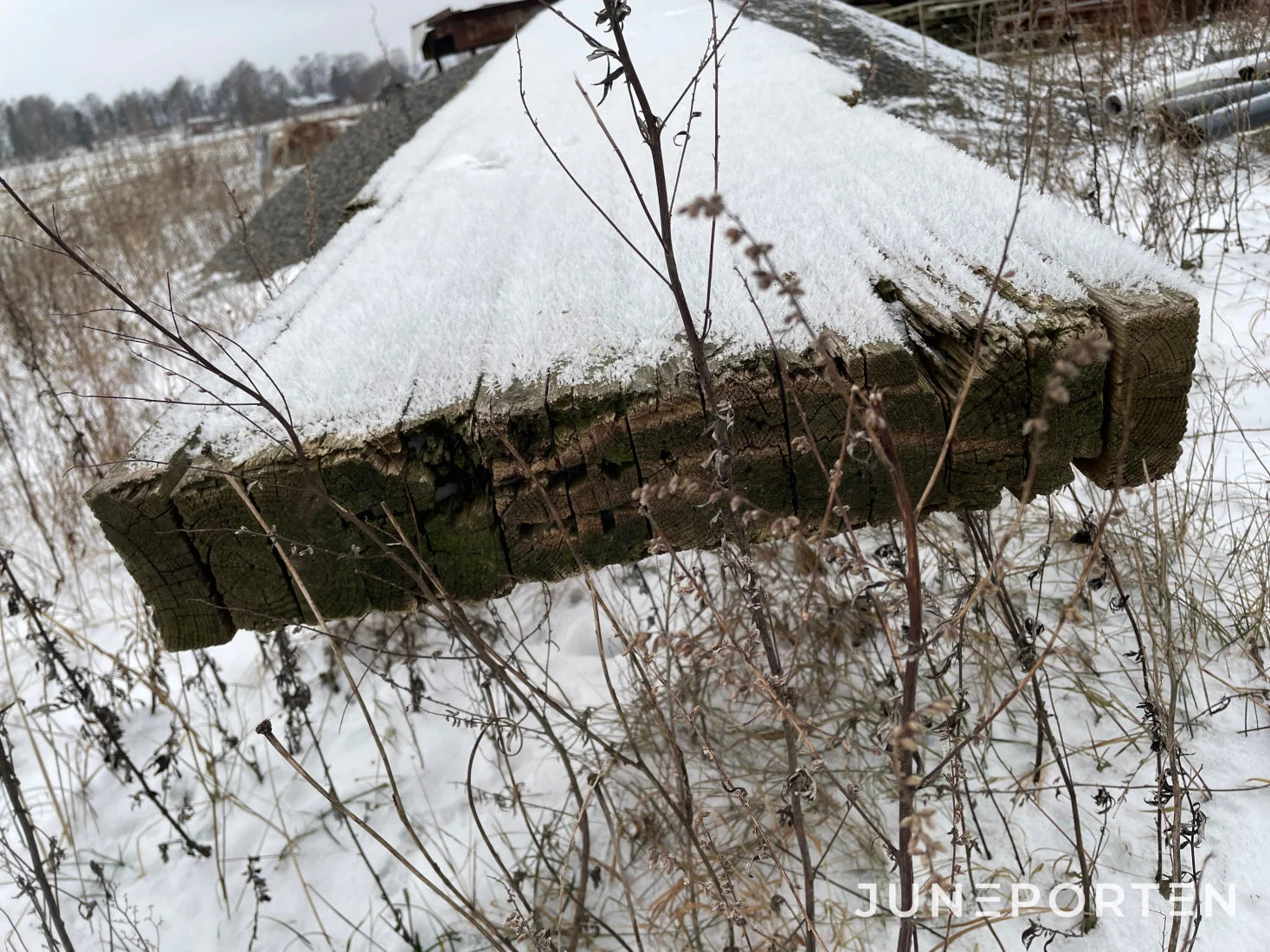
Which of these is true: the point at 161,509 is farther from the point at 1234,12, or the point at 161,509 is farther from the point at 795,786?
the point at 1234,12

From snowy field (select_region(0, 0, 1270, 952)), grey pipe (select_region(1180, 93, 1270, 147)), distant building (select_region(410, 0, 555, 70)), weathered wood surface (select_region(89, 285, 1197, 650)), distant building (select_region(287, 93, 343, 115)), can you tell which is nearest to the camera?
weathered wood surface (select_region(89, 285, 1197, 650))

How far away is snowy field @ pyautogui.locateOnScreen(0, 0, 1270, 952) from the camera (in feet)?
4.01

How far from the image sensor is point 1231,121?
3.21 m

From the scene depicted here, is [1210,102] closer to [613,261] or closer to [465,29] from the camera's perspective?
[613,261]

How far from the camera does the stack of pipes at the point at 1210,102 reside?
10.3 feet

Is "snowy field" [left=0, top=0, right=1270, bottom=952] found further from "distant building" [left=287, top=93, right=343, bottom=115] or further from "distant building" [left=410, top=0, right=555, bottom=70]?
"distant building" [left=287, top=93, right=343, bottom=115]

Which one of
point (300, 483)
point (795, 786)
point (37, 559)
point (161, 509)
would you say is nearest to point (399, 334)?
point (300, 483)

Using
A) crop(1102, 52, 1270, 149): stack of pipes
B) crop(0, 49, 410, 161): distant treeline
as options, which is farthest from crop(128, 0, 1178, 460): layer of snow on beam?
crop(0, 49, 410, 161): distant treeline

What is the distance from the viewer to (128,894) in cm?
190

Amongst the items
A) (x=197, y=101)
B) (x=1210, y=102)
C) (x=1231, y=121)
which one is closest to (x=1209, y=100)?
(x=1210, y=102)

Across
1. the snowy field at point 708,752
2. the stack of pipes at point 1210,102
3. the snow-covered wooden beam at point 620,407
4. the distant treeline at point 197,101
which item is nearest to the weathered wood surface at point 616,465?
the snow-covered wooden beam at point 620,407

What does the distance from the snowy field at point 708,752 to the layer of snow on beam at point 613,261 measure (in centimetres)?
5

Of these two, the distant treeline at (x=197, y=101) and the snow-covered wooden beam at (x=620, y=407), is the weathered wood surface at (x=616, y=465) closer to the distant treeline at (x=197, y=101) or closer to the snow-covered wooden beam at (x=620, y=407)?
the snow-covered wooden beam at (x=620, y=407)

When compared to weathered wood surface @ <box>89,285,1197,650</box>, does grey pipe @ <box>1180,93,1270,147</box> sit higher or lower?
higher
